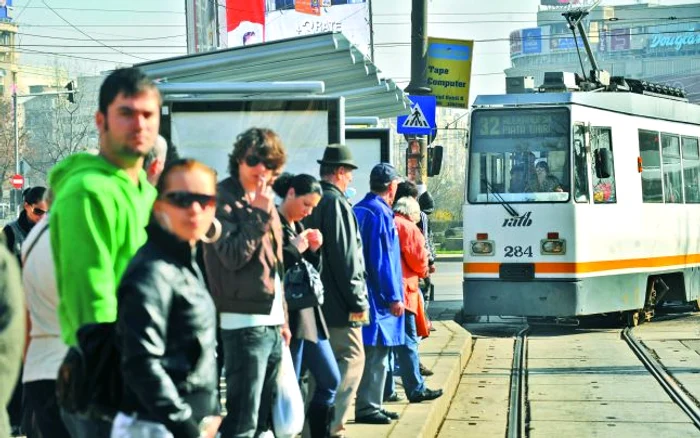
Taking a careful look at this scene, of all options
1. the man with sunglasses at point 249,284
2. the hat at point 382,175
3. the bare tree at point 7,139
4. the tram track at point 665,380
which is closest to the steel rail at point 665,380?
the tram track at point 665,380

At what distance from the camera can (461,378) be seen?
45.3ft

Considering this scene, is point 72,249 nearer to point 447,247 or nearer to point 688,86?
point 447,247

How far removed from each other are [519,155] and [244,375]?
12459 millimetres

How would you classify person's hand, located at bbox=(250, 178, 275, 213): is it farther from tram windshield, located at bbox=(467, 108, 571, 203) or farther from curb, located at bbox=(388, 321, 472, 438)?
tram windshield, located at bbox=(467, 108, 571, 203)

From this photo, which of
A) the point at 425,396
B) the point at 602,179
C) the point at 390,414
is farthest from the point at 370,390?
the point at 602,179

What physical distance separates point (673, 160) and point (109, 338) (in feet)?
56.4

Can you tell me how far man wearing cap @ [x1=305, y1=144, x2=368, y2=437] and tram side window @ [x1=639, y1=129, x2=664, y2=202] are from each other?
1195cm

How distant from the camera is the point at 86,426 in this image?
4398mm

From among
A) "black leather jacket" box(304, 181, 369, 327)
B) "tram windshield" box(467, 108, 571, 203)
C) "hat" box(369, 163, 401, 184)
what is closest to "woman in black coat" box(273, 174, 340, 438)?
"black leather jacket" box(304, 181, 369, 327)

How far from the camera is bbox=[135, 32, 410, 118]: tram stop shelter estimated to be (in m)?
10.8

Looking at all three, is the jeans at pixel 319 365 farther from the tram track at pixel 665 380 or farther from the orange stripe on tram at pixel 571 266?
the orange stripe on tram at pixel 571 266

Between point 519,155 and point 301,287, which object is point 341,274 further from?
point 519,155

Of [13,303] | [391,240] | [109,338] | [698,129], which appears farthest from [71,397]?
[698,129]

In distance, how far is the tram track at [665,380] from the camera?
11.3m
